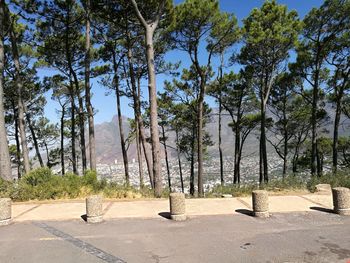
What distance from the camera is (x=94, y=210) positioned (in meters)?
6.70

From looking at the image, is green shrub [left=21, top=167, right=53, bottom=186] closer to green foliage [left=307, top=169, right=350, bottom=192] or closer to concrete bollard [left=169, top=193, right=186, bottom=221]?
concrete bollard [left=169, top=193, right=186, bottom=221]

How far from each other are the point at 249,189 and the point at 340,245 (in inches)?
208

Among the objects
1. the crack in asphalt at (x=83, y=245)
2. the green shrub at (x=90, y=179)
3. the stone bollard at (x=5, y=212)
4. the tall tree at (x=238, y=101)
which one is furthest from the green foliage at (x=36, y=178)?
the tall tree at (x=238, y=101)

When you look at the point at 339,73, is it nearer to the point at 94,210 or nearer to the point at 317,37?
the point at 317,37

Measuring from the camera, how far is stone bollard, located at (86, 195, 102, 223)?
6.69 meters

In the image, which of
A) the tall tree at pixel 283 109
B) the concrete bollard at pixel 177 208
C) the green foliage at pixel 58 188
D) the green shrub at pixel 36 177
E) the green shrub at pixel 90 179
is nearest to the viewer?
the concrete bollard at pixel 177 208

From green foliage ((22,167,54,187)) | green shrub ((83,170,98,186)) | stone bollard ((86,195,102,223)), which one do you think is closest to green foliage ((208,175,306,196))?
green shrub ((83,170,98,186))

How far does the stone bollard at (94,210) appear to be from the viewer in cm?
669

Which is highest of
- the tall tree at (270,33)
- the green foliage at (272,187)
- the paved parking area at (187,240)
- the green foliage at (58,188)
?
the tall tree at (270,33)

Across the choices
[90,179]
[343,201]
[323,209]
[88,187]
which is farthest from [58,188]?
[343,201]

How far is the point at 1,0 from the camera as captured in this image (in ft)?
40.3

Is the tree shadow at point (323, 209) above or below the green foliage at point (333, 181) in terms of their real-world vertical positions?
below

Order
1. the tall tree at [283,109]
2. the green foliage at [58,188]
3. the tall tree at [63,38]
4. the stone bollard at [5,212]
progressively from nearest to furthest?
the stone bollard at [5,212], the green foliage at [58,188], the tall tree at [63,38], the tall tree at [283,109]

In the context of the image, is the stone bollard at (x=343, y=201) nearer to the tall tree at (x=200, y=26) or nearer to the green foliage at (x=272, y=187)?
the green foliage at (x=272, y=187)
